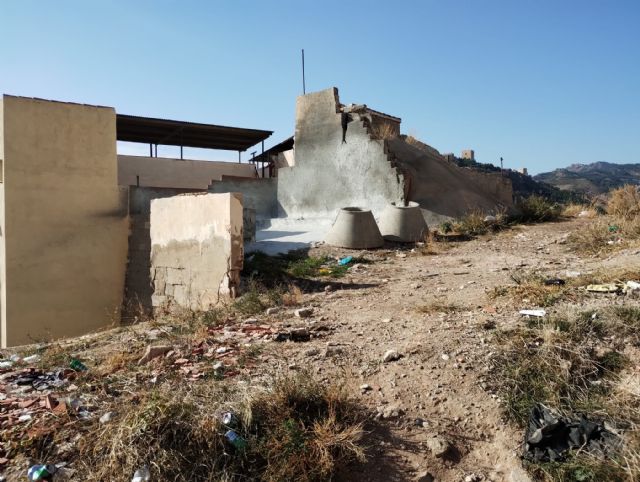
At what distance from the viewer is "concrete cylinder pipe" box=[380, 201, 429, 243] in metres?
9.69

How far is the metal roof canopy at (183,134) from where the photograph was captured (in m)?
15.0

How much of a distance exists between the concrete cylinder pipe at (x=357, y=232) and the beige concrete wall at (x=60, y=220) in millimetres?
4121

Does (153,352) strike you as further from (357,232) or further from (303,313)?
(357,232)

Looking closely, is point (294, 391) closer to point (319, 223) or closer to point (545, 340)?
point (545, 340)

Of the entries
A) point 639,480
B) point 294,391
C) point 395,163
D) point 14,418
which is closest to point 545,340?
point 639,480

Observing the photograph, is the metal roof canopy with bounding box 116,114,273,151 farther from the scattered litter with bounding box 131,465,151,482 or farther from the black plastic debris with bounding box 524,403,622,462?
the black plastic debris with bounding box 524,403,622,462

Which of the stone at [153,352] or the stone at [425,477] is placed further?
the stone at [153,352]

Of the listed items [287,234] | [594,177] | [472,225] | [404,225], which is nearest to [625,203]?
[472,225]

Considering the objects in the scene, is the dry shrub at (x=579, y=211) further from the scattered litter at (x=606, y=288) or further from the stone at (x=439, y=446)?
the stone at (x=439, y=446)

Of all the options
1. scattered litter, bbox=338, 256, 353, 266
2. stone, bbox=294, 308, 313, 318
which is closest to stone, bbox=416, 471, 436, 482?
stone, bbox=294, 308, 313, 318

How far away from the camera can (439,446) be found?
282cm

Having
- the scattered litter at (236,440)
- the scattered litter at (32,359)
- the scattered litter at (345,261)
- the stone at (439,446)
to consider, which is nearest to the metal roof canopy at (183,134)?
the scattered litter at (345,261)

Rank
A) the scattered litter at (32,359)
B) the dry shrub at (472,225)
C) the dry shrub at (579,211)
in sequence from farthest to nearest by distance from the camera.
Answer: the dry shrub at (579,211) → the dry shrub at (472,225) → the scattered litter at (32,359)

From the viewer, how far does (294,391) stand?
299 centimetres
